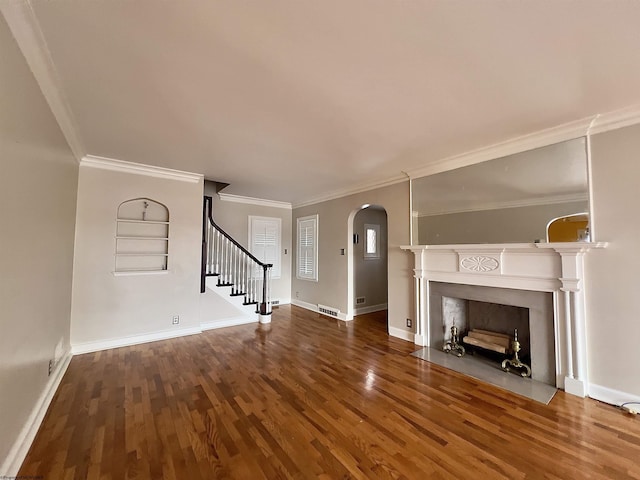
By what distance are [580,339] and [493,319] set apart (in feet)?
3.35

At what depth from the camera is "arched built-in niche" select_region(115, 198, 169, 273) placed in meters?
3.83

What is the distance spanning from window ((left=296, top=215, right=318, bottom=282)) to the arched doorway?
886mm

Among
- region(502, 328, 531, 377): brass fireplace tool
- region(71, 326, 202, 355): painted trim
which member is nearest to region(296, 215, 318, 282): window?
region(71, 326, 202, 355): painted trim

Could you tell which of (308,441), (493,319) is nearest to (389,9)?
(308,441)

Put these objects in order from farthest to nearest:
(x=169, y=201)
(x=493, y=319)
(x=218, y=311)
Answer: (x=218, y=311), (x=169, y=201), (x=493, y=319)

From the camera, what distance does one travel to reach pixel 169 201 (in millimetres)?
4109

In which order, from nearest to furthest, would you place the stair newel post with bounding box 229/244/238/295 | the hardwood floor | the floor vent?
the hardwood floor < the stair newel post with bounding box 229/244/238/295 < the floor vent

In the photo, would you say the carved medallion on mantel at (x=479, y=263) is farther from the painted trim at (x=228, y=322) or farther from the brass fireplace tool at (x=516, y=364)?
the painted trim at (x=228, y=322)

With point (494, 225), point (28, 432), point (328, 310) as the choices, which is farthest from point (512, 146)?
point (28, 432)

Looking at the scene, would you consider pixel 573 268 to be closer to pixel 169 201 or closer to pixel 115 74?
pixel 115 74

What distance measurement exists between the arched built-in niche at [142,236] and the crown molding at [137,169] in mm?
420

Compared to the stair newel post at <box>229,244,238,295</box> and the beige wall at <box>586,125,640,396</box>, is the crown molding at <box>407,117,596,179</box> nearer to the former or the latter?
the beige wall at <box>586,125,640,396</box>

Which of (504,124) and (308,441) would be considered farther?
(504,124)

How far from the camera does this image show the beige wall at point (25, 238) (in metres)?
1.43
